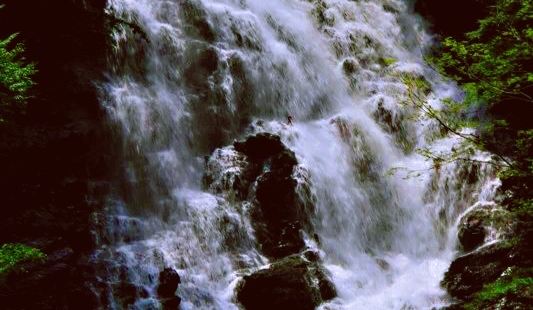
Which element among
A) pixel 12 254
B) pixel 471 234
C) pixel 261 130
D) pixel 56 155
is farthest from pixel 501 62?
pixel 261 130

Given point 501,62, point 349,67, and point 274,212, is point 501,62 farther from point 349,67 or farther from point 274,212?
point 349,67

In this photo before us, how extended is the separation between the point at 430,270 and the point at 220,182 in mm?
Result: 6553

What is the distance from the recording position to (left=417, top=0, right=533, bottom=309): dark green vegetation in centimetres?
680

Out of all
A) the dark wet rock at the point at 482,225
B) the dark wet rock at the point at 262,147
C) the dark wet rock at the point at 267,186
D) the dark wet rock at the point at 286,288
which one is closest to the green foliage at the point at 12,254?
the dark wet rock at the point at 286,288

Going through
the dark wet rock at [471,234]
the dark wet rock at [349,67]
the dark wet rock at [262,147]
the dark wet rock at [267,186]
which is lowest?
the dark wet rock at [471,234]

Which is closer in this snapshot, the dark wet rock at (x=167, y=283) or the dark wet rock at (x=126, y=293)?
the dark wet rock at (x=126, y=293)

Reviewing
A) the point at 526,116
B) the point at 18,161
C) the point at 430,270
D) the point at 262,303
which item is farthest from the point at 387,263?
the point at 18,161

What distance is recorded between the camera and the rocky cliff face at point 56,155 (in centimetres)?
1011

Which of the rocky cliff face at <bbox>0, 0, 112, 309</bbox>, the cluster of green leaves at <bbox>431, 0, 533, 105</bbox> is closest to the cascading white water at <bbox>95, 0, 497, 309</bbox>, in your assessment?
the rocky cliff face at <bbox>0, 0, 112, 309</bbox>

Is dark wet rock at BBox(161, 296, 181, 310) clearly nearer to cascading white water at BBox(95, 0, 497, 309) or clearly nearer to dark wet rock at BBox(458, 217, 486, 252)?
cascading white water at BBox(95, 0, 497, 309)

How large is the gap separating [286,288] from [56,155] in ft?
21.4

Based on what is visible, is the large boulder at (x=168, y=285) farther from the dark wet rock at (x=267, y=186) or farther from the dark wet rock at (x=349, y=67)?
the dark wet rock at (x=349, y=67)

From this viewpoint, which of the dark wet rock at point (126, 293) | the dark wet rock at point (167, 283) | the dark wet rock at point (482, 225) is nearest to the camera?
the dark wet rock at point (126, 293)

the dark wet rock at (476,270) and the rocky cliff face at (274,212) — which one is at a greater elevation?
the rocky cliff face at (274,212)
